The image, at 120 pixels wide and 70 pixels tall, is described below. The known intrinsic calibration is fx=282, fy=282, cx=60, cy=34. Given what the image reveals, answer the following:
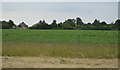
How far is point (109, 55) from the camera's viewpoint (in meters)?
12.5

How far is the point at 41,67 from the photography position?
8797 mm

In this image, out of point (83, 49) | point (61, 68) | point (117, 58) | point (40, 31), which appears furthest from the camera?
point (40, 31)

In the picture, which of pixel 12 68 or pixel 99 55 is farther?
pixel 99 55

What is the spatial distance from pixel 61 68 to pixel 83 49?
5.32 metres

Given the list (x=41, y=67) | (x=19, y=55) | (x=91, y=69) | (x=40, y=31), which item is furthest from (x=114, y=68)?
(x=40, y=31)

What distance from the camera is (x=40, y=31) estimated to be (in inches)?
2119

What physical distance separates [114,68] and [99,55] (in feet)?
11.4

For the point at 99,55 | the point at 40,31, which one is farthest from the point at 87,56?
the point at 40,31

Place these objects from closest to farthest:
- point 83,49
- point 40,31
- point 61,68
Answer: point 61,68 < point 83,49 < point 40,31

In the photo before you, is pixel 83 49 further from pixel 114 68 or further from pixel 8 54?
pixel 114 68

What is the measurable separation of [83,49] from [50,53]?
1.91m

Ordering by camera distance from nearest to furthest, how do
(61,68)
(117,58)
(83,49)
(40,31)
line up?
(61,68) → (117,58) → (83,49) → (40,31)

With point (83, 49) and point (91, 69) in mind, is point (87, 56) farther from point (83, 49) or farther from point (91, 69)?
point (91, 69)

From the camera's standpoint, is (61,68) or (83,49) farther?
(83,49)
